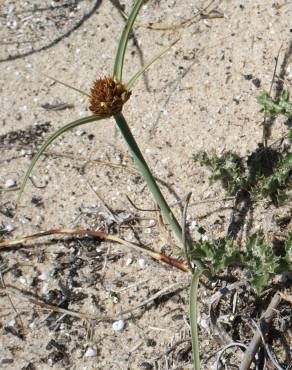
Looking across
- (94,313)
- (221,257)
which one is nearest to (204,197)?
(221,257)

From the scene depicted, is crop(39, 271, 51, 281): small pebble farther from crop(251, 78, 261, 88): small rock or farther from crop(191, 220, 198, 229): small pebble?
crop(251, 78, 261, 88): small rock

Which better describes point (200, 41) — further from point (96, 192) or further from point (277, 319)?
point (277, 319)

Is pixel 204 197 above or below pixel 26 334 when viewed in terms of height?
above

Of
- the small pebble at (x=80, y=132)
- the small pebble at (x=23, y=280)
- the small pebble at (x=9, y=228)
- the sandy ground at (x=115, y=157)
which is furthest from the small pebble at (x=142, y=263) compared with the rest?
the small pebble at (x=80, y=132)

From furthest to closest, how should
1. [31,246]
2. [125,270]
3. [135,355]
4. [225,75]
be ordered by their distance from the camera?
[225,75], [31,246], [125,270], [135,355]

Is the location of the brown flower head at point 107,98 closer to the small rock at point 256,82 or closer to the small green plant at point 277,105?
the small green plant at point 277,105

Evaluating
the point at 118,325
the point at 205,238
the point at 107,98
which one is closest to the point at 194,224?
the point at 205,238

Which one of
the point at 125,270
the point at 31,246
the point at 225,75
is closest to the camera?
the point at 125,270
